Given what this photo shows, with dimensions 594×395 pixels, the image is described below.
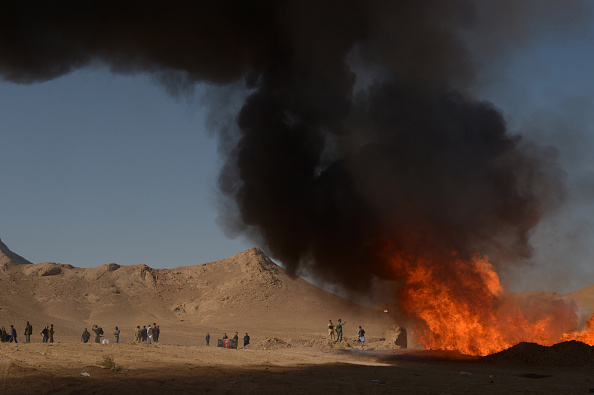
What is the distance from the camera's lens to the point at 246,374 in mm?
19422

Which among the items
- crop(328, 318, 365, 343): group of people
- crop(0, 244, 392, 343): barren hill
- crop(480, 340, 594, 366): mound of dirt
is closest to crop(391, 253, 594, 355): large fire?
crop(480, 340, 594, 366): mound of dirt

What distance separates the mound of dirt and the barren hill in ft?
168

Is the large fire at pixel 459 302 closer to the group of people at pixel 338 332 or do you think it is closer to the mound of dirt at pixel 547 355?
the mound of dirt at pixel 547 355

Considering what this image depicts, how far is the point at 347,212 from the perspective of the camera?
107 ft

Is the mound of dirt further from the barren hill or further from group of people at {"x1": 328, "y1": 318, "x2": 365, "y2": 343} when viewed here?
the barren hill

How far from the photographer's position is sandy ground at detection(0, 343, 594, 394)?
51.7 feet

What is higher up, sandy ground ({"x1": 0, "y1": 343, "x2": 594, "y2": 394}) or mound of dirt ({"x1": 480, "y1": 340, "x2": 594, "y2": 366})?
mound of dirt ({"x1": 480, "y1": 340, "x2": 594, "y2": 366})

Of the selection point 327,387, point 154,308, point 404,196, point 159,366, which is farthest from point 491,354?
point 154,308

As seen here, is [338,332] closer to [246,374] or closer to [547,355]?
[547,355]

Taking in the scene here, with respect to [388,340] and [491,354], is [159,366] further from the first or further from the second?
[388,340]

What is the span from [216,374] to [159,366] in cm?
328

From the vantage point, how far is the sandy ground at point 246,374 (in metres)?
15.8

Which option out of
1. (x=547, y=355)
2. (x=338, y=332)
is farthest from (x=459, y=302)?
(x=338, y=332)

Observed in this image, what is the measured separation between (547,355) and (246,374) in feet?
48.5
